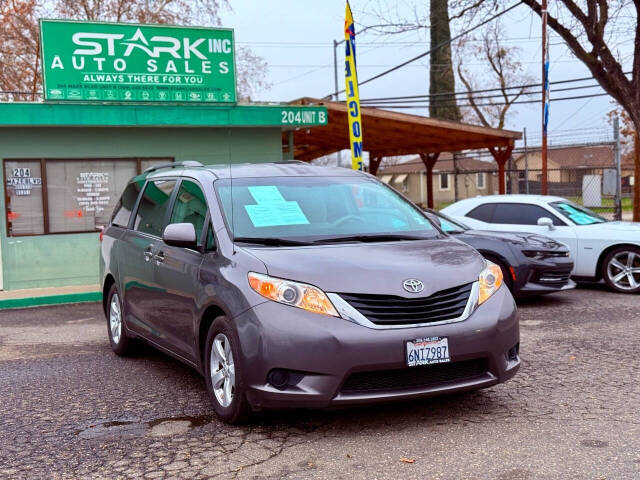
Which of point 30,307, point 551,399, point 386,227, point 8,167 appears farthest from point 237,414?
point 8,167

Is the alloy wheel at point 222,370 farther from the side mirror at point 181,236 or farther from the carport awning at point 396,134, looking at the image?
the carport awning at point 396,134

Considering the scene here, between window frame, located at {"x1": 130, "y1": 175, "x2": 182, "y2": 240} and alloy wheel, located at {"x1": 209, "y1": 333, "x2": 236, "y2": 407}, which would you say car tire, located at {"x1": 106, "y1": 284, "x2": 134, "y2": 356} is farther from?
alloy wheel, located at {"x1": 209, "y1": 333, "x2": 236, "y2": 407}

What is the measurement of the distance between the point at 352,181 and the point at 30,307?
719 centimetres

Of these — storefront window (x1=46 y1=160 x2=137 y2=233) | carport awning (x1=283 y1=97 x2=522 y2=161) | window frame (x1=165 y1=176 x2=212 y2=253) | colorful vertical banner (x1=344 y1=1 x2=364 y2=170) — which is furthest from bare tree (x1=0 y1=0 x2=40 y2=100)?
window frame (x1=165 y1=176 x2=212 y2=253)

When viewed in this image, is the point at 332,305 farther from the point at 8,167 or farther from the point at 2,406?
the point at 8,167

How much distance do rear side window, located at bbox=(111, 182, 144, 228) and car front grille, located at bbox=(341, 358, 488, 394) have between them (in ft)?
12.0

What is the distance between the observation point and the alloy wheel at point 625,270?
35.0 ft

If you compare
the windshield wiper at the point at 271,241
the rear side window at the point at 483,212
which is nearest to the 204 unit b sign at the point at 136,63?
the rear side window at the point at 483,212

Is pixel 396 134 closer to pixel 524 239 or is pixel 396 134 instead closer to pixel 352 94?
pixel 352 94

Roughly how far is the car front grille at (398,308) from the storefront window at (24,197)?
982cm

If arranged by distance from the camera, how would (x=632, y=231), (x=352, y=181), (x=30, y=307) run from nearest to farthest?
(x=352, y=181), (x=632, y=231), (x=30, y=307)

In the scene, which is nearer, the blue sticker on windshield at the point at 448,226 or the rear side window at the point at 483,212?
the blue sticker on windshield at the point at 448,226

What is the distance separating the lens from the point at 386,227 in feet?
18.5

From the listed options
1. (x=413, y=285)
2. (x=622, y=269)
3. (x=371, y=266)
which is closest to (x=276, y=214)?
(x=371, y=266)
